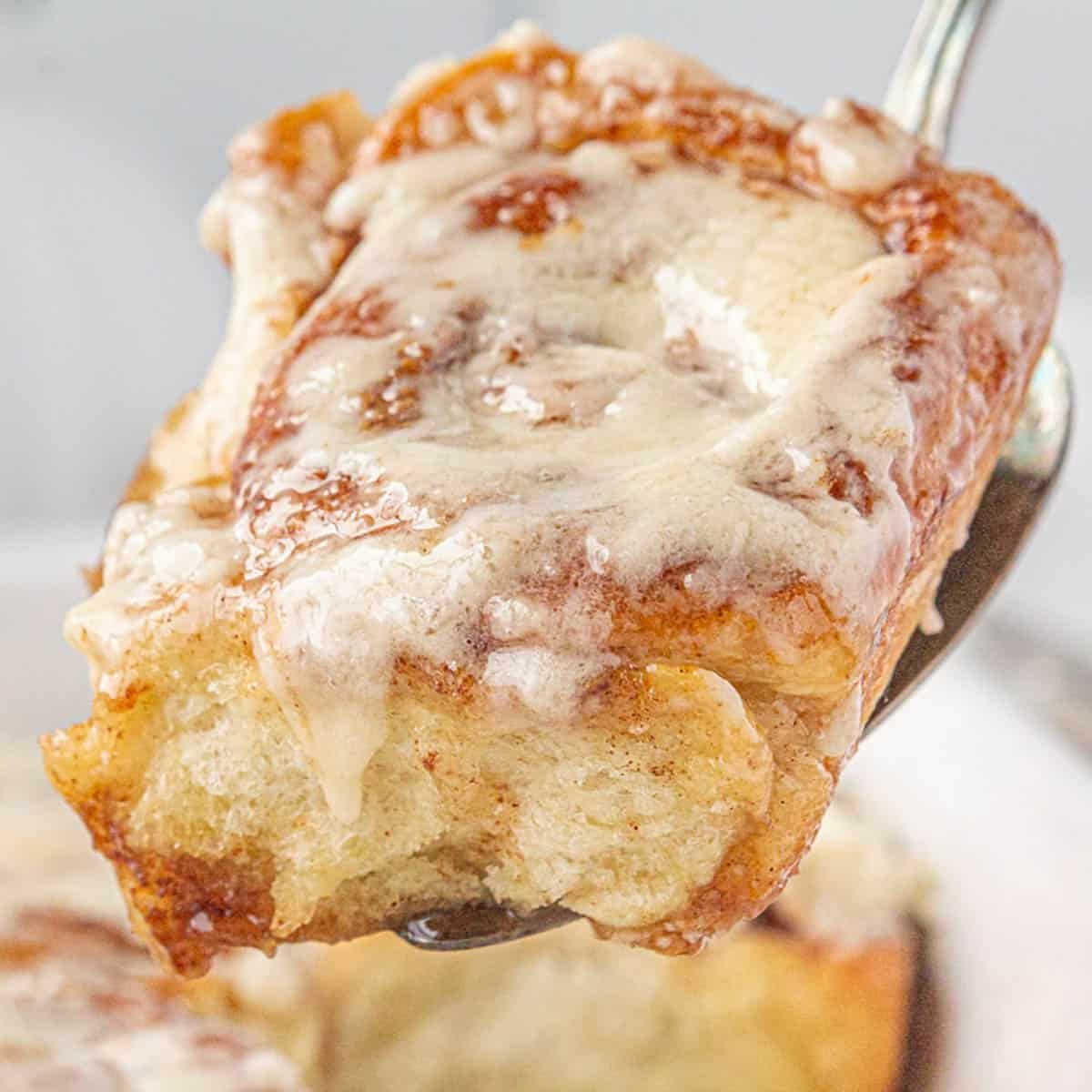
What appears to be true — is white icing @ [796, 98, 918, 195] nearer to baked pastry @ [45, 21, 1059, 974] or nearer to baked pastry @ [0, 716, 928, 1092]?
baked pastry @ [45, 21, 1059, 974]

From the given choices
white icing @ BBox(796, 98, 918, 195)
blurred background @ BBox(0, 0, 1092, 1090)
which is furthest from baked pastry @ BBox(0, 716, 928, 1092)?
white icing @ BBox(796, 98, 918, 195)

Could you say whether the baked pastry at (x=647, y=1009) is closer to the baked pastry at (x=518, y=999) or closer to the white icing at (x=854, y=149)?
the baked pastry at (x=518, y=999)

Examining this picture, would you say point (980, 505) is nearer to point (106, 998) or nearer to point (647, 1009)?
point (647, 1009)

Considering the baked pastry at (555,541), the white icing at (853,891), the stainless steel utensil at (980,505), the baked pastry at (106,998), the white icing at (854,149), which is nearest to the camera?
the baked pastry at (555,541)

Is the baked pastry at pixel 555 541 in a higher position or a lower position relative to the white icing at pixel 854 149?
lower

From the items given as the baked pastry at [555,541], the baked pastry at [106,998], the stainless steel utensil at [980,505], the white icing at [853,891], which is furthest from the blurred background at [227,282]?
the baked pastry at [555,541]
